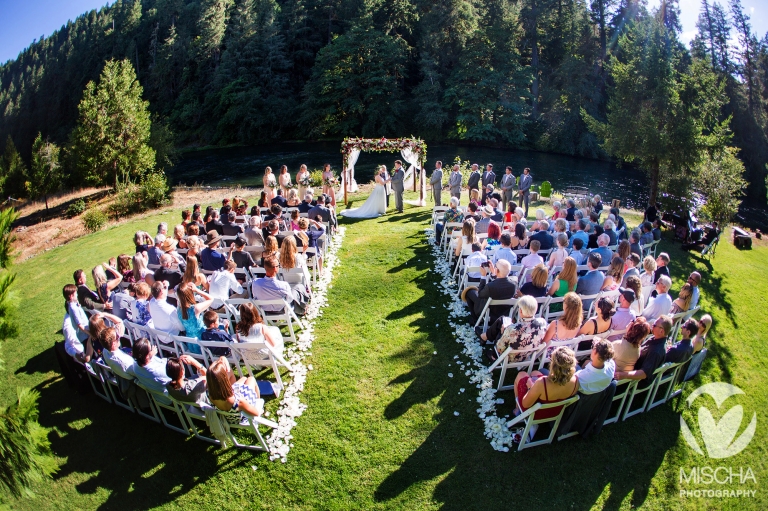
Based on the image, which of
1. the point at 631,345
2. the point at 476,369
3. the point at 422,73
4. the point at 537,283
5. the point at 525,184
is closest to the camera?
the point at 631,345

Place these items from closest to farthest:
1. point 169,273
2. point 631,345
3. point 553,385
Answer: point 553,385, point 631,345, point 169,273

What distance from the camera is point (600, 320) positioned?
576cm

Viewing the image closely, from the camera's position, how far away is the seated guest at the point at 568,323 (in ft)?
18.3

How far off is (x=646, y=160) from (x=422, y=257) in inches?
386

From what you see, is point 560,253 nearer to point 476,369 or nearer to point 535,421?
point 476,369

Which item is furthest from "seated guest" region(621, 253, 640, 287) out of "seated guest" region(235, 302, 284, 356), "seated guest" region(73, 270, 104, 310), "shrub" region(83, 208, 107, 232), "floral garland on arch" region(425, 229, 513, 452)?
"shrub" region(83, 208, 107, 232)

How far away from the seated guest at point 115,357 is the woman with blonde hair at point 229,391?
3.85 ft

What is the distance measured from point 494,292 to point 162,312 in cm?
456

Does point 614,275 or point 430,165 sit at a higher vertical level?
point 430,165

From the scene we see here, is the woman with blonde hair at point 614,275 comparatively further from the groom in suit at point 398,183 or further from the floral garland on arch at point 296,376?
the groom in suit at point 398,183

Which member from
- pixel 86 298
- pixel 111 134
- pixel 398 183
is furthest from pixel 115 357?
pixel 111 134

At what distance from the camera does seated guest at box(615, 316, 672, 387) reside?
5.22 m

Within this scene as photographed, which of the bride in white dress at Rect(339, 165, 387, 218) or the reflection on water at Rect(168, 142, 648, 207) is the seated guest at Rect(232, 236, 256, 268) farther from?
the reflection on water at Rect(168, 142, 648, 207)

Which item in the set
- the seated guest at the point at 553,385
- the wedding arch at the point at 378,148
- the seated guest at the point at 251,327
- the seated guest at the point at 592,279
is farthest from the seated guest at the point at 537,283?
the wedding arch at the point at 378,148
